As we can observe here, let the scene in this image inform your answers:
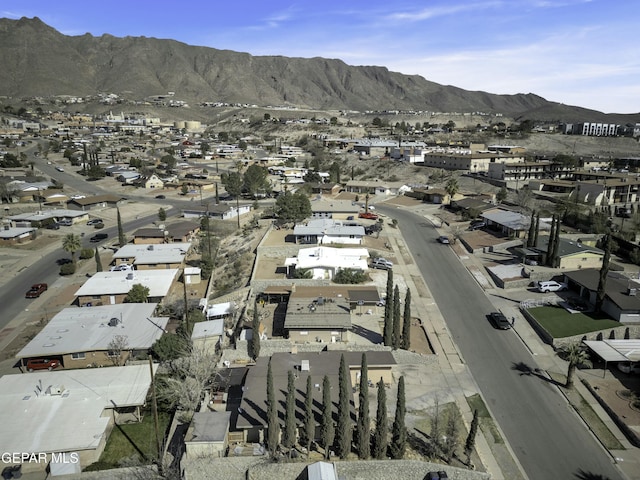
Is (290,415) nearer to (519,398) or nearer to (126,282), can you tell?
(519,398)

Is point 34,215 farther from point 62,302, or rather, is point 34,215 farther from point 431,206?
point 431,206

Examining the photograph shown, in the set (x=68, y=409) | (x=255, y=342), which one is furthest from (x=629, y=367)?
(x=68, y=409)

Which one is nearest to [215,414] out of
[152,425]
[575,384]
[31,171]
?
[152,425]

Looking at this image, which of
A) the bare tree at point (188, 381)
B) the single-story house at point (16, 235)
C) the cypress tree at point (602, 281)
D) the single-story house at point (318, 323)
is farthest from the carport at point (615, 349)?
the single-story house at point (16, 235)

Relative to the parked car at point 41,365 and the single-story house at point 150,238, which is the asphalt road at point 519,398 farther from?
the single-story house at point 150,238

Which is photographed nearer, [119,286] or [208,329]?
[208,329]

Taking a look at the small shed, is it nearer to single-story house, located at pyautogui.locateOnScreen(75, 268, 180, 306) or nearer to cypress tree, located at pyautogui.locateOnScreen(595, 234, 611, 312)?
single-story house, located at pyautogui.locateOnScreen(75, 268, 180, 306)
